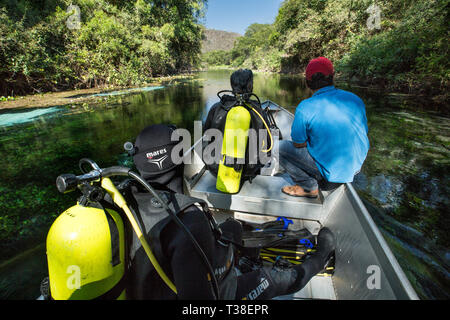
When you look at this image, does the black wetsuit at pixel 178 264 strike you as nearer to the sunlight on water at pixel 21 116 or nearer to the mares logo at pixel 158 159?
the mares logo at pixel 158 159

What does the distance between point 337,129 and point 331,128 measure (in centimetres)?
5

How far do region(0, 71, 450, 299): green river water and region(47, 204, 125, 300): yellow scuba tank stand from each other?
7.00 ft

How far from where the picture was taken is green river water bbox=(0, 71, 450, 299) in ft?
7.75

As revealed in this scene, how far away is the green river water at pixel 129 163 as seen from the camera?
7.75ft

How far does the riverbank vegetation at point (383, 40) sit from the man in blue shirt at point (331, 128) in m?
9.71

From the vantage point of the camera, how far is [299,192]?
2281mm

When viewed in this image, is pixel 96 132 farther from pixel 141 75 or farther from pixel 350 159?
pixel 141 75

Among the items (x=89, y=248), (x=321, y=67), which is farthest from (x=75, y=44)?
(x=89, y=248)

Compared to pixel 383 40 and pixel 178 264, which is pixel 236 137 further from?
pixel 383 40

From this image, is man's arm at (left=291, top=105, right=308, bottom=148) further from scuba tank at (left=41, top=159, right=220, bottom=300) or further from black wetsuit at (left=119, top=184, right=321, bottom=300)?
scuba tank at (left=41, top=159, right=220, bottom=300)

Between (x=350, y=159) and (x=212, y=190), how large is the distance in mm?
1497

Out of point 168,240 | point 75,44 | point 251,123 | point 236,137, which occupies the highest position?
point 75,44

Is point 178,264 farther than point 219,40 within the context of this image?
No

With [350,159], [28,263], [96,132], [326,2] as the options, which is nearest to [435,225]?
[350,159]
